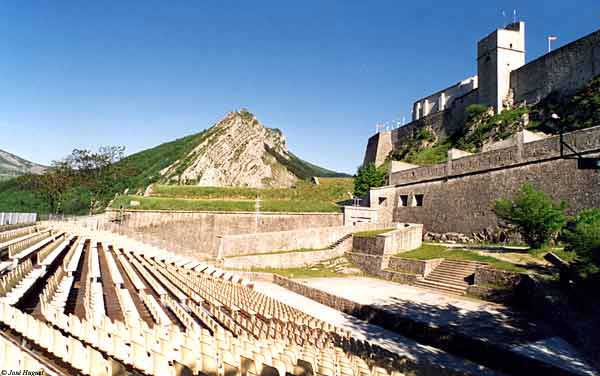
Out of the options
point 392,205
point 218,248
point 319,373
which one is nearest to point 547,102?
point 392,205

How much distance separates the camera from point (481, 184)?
22.3 meters

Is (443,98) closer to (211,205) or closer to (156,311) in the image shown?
→ (211,205)

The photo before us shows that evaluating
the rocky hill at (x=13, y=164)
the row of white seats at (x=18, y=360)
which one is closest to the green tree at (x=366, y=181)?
the row of white seats at (x=18, y=360)

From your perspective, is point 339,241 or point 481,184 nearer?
point 481,184

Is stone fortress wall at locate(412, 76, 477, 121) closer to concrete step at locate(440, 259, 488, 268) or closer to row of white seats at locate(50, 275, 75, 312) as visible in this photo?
concrete step at locate(440, 259, 488, 268)

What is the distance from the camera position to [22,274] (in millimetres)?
6367

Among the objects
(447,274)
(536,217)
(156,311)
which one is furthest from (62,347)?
(536,217)

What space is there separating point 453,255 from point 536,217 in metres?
3.56

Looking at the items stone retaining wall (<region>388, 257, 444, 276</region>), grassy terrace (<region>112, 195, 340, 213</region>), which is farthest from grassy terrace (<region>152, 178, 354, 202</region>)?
stone retaining wall (<region>388, 257, 444, 276</region>)

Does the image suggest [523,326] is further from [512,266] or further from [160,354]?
[160,354]

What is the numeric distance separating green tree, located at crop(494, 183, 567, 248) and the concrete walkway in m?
7.78

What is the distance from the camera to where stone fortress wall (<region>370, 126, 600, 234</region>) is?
57.4 feet

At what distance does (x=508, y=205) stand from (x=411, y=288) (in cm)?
491

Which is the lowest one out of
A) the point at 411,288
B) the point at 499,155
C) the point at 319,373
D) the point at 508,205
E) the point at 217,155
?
the point at 411,288
